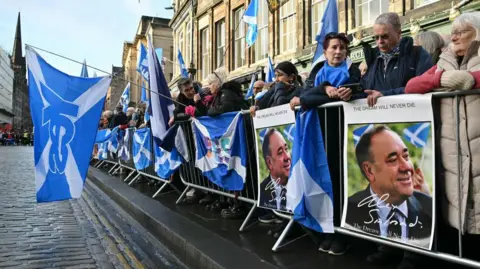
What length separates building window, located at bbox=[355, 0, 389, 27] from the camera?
40.7 ft

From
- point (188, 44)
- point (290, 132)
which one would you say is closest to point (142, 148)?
point (290, 132)

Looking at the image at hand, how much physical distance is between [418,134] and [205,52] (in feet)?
78.8

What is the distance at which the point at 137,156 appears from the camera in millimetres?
9992

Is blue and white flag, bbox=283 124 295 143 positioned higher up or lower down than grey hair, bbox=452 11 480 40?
lower down

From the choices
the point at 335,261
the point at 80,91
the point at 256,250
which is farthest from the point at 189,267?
the point at 80,91

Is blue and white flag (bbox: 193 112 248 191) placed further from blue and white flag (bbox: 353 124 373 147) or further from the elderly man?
blue and white flag (bbox: 353 124 373 147)

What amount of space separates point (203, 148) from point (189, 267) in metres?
2.24

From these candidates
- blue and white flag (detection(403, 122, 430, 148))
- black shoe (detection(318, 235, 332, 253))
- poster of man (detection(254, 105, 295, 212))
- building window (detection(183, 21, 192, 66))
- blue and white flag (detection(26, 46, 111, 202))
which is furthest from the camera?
building window (detection(183, 21, 192, 66))

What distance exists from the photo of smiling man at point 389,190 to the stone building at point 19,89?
127 meters

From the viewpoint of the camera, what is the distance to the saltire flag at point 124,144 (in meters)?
11.3

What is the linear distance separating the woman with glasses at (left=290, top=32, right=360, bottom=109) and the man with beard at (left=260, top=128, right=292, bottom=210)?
53 centimetres

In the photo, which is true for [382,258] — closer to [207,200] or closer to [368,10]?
[207,200]

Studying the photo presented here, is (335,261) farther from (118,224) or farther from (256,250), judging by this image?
(118,224)

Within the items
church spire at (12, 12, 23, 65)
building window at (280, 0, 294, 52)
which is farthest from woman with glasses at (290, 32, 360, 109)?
church spire at (12, 12, 23, 65)
